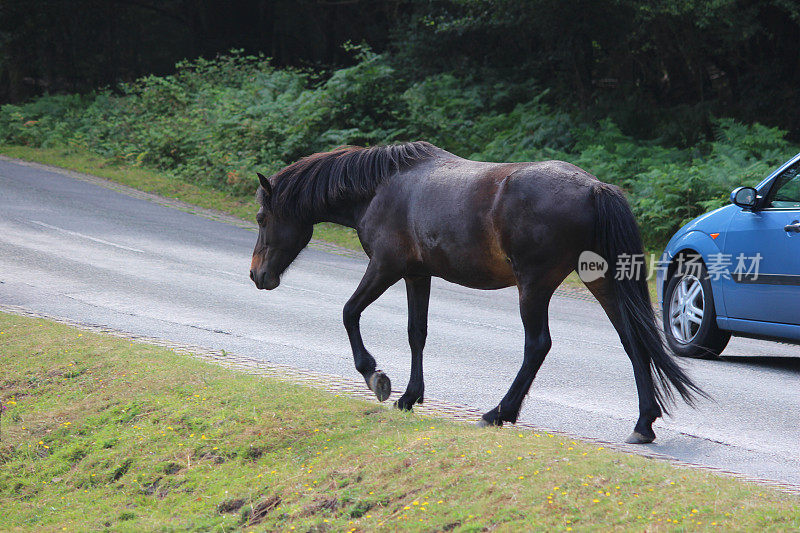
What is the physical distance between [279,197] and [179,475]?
7.36 ft

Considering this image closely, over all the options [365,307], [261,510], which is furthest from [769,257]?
[261,510]

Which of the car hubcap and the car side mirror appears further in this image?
the car hubcap

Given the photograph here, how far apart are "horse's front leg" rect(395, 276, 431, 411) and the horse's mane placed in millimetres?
769

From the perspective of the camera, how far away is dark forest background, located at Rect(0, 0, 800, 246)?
19562mm

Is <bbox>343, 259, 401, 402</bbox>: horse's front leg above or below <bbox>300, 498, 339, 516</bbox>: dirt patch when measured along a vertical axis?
above

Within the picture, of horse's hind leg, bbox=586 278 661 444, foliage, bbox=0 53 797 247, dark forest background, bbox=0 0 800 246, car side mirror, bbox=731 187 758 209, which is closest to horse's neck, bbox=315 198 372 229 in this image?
horse's hind leg, bbox=586 278 661 444

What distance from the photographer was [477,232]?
20.1 feet

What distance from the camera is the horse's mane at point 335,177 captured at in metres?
6.79

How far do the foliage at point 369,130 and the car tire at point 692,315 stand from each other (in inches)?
248

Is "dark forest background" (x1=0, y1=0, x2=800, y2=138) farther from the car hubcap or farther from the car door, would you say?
the car door

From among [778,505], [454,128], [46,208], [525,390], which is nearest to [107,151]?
[46,208]

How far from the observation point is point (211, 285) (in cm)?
1309

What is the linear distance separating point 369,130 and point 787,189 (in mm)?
14688

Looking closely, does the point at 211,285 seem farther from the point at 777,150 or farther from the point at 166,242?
the point at 777,150
